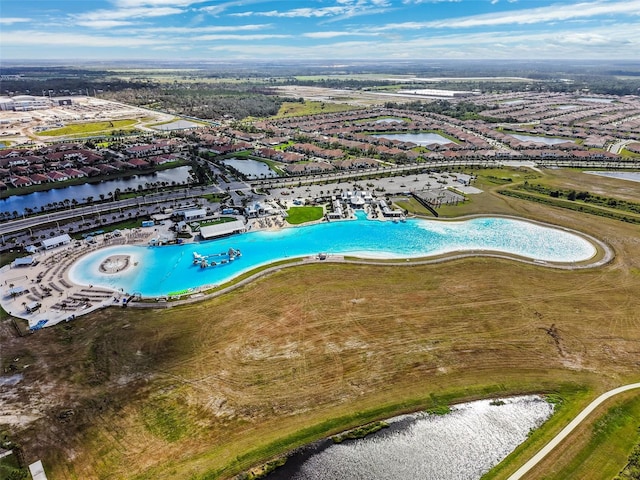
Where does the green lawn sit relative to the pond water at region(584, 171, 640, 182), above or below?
below

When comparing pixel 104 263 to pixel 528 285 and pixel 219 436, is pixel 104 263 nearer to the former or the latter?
pixel 219 436

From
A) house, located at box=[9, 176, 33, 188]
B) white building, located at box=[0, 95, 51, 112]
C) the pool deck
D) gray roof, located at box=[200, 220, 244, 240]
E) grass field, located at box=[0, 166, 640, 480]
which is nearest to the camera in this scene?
grass field, located at box=[0, 166, 640, 480]

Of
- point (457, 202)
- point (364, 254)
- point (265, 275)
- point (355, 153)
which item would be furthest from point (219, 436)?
point (355, 153)

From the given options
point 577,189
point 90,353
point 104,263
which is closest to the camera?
point 90,353

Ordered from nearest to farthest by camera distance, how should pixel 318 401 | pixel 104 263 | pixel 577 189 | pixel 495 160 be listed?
pixel 318 401, pixel 104 263, pixel 577 189, pixel 495 160

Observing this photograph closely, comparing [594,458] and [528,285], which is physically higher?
[528,285]

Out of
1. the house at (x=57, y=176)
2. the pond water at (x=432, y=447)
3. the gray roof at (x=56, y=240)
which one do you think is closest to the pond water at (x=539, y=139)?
the pond water at (x=432, y=447)

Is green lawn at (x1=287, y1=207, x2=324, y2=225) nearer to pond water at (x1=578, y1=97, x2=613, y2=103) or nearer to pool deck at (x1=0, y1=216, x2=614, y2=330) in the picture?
pool deck at (x1=0, y1=216, x2=614, y2=330)

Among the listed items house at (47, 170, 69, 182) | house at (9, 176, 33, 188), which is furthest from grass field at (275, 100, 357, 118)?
house at (9, 176, 33, 188)
